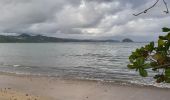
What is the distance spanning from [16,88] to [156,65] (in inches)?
690

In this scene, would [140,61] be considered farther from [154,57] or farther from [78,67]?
[78,67]

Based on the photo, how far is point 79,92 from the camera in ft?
57.5

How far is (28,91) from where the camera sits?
17844 mm

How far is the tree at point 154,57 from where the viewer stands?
2059mm

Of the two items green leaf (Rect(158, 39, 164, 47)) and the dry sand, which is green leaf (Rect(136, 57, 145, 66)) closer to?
green leaf (Rect(158, 39, 164, 47))

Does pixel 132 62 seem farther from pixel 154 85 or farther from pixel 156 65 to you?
pixel 154 85

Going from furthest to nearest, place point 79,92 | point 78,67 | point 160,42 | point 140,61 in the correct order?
point 78,67 < point 79,92 < point 160,42 < point 140,61

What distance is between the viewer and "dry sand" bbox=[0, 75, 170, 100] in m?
15.8

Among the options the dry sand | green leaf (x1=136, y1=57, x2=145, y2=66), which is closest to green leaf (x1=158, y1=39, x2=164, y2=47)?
green leaf (x1=136, y1=57, x2=145, y2=66)

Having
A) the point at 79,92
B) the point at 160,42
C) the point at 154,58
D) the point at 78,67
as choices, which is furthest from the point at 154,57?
the point at 78,67

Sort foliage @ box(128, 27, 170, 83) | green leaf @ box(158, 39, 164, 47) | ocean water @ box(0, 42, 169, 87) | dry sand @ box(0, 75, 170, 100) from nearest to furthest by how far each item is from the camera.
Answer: foliage @ box(128, 27, 170, 83), green leaf @ box(158, 39, 164, 47), dry sand @ box(0, 75, 170, 100), ocean water @ box(0, 42, 169, 87)

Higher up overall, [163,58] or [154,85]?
[163,58]

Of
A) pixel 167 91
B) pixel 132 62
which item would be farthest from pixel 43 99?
pixel 132 62

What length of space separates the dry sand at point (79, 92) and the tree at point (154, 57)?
13162 millimetres
